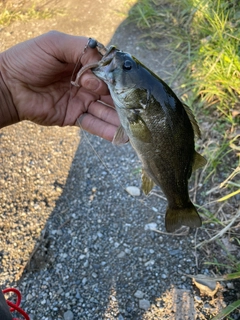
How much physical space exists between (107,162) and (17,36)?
9.06ft

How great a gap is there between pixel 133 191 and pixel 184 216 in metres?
1.15

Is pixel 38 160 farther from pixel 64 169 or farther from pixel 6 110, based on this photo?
pixel 6 110

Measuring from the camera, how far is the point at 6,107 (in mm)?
2338

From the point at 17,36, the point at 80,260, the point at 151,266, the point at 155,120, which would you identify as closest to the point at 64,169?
the point at 80,260

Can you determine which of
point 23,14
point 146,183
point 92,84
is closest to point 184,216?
point 146,183

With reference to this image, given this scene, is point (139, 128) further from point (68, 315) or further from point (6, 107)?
point (68, 315)

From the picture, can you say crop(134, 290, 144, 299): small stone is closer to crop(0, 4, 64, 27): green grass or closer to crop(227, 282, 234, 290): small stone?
crop(227, 282, 234, 290): small stone

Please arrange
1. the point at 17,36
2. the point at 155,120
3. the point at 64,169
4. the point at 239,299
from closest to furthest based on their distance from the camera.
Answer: the point at 155,120 < the point at 239,299 < the point at 64,169 < the point at 17,36

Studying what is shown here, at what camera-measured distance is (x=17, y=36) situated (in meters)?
5.09

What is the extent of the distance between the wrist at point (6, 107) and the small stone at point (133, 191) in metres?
1.19

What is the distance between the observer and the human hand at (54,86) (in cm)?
205

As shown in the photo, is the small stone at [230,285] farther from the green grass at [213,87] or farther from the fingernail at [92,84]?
the fingernail at [92,84]

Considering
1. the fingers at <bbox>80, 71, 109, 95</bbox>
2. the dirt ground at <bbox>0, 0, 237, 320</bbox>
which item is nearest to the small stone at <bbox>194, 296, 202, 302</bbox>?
the dirt ground at <bbox>0, 0, 237, 320</bbox>

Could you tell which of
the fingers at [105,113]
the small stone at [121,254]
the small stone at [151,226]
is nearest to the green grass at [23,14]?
the fingers at [105,113]
